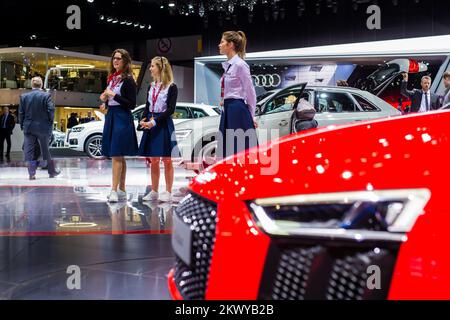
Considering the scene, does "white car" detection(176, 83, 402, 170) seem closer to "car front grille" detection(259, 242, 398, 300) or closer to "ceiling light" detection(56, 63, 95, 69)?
"car front grille" detection(259, 242, 398, 300)

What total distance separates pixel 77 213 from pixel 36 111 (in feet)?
12.0

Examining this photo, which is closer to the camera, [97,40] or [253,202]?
[253,202]

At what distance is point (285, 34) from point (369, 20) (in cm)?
256

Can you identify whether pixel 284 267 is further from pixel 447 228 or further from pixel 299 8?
pixel 299 8

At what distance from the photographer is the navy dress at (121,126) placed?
559cm

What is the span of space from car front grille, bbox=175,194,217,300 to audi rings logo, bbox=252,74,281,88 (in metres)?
12.4

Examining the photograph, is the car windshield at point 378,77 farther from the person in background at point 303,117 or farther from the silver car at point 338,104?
the person in background at point 303,117

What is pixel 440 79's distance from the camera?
452 inches

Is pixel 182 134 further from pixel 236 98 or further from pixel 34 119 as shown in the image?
pixel 236 98

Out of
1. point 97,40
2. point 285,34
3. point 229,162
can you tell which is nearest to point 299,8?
point 285,34

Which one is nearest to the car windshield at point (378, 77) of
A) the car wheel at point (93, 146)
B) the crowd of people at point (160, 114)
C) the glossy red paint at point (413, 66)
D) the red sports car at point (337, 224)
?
the glossy red paint at point (413, 66)

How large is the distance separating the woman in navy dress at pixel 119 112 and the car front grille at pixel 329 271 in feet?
14.6

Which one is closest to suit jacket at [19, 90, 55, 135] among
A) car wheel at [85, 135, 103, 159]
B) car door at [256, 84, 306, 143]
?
car door at [256, 84, 306, 143]

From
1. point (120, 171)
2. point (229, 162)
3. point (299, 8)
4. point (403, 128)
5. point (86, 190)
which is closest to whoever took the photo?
point (403, 128)
